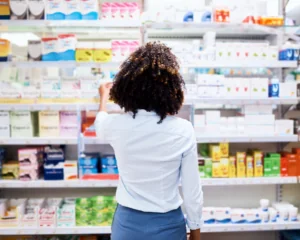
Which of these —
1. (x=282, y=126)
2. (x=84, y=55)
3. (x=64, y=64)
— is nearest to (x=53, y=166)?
(x=64, y=64)

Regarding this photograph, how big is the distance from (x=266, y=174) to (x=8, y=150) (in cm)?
273

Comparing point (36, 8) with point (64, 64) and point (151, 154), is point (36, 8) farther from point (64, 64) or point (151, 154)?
point (151, 154)

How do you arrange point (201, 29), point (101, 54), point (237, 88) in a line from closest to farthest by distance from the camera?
1. point (101, 54)
2. point (237, 88)
3. point (201, 29)

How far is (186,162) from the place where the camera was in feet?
5.45

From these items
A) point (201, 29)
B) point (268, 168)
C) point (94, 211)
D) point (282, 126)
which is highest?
point (201, 29)

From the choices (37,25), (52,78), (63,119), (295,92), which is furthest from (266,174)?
(37,25)

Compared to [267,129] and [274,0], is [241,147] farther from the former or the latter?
[274,0]

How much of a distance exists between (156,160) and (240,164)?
2.01 meters

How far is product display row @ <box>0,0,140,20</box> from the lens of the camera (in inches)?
128

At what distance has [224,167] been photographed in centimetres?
342

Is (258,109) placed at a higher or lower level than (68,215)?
higher

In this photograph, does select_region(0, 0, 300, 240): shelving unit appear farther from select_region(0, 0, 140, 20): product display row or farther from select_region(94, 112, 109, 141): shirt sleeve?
select_region(94, 112, 109, 141): shirt sleeve

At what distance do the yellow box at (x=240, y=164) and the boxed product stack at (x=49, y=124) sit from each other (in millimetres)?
1797

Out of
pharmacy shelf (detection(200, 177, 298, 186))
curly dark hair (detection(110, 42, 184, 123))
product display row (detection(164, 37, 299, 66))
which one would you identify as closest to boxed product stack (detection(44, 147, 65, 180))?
pharmacy shelf (detection(200, 177, 298, 186))
